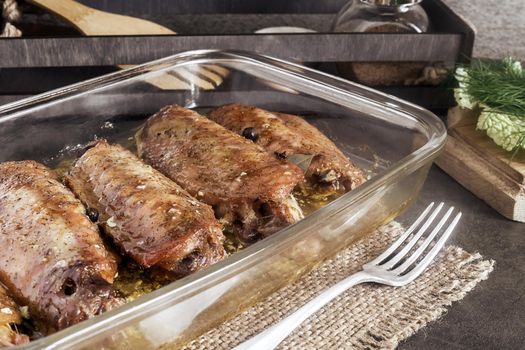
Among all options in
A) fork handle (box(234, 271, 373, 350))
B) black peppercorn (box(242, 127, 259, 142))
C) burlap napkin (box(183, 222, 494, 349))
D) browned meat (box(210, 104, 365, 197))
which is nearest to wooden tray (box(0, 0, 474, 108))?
browned meat (box(210, 104, 365, 197))

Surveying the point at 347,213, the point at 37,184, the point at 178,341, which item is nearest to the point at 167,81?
the point at 37,184

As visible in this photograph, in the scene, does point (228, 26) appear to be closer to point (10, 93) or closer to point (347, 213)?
point (10, 93)

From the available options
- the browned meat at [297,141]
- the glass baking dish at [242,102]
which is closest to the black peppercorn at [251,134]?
the browned meat at [297,141]

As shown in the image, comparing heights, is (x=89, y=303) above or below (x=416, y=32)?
below

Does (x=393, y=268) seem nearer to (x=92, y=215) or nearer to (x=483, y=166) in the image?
(x=483, y=166)

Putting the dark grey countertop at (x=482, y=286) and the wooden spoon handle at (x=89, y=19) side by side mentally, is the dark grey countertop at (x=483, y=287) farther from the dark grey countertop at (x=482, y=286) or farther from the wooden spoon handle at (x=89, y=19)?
the wooden spoon handle at (x=89, y=19)
